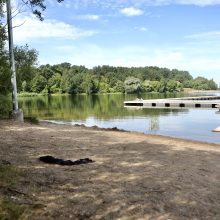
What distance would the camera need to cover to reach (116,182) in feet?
22.2

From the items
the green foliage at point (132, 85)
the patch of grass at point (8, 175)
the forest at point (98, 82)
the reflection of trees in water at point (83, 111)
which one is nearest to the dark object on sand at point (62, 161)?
the patch of grass at point (8, 175)

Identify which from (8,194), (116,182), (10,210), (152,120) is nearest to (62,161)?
(116,182)

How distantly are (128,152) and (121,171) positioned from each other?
2.58 metres

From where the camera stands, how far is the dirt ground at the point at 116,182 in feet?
17.4

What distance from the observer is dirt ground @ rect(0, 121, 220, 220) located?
531cm

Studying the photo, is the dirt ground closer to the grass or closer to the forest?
the grass

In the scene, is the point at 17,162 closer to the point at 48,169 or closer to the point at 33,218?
the point at 48,169

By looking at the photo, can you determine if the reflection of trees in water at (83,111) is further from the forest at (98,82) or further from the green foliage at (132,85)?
the green foliage at (132,85)

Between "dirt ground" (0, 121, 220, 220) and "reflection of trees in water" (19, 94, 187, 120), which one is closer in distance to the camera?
"dirt ground" (0, 121, 220, 220)

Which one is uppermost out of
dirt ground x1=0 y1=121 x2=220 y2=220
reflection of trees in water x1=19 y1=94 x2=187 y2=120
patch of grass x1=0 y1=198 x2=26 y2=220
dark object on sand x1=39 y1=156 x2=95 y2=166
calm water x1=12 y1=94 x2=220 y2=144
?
patch of grass x1=0 y1=198 x2=26 y2=220

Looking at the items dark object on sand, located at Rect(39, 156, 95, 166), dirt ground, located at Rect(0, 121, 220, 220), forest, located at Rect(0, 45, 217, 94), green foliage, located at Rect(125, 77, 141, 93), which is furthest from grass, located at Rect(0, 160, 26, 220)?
green foliage, located at Rect(125, 77, 141, 93)

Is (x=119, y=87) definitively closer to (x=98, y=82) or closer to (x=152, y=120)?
(x=98, y=82)

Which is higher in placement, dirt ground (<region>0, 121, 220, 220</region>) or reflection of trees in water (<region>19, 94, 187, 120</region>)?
dirt ground (<region>0, 121, 220, 220</region>)

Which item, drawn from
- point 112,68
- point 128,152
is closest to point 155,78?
point 112,68
